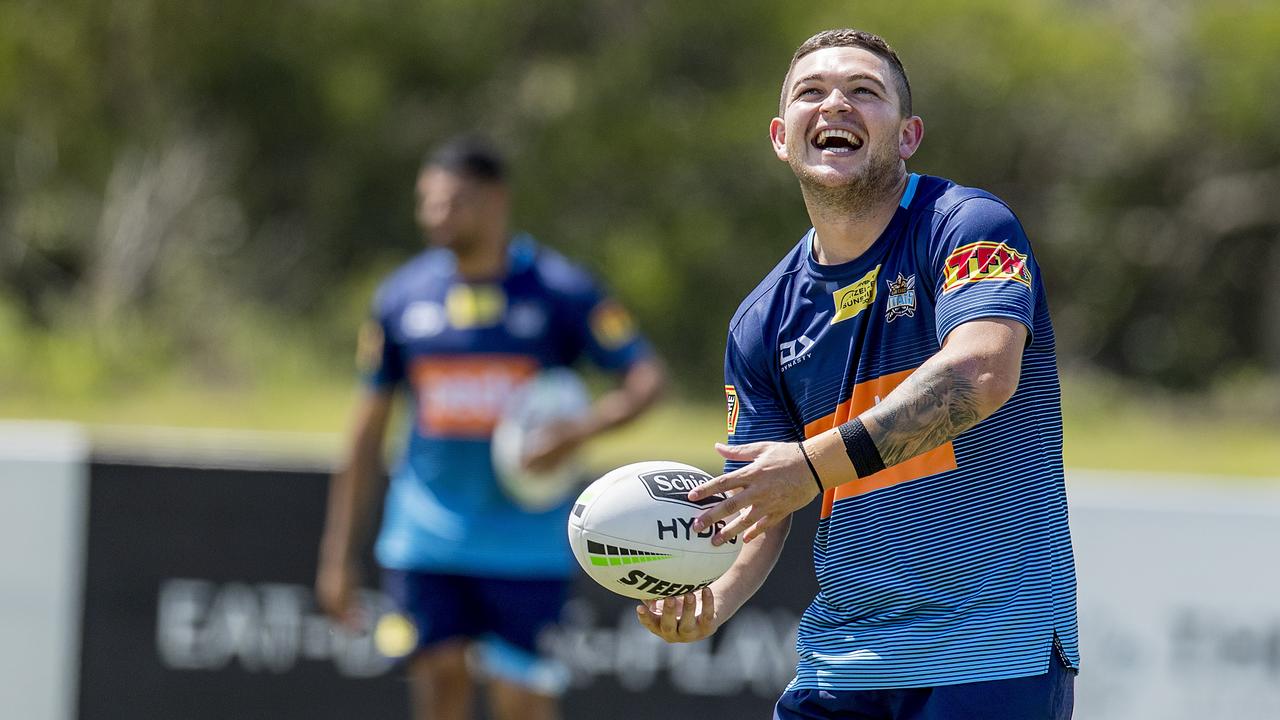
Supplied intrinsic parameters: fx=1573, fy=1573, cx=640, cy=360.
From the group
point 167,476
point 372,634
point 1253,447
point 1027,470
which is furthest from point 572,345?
point 1253,447

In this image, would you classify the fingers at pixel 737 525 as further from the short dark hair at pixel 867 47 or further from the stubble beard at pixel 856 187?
the short dark hair at pixel 867 47

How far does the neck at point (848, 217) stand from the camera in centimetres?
333

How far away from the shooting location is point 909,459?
3.09 m

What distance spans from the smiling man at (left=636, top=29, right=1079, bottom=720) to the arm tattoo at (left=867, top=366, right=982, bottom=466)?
18 centimetres

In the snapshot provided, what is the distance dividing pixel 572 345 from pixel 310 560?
6.39 ft

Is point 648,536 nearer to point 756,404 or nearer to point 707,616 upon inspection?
point 707,616

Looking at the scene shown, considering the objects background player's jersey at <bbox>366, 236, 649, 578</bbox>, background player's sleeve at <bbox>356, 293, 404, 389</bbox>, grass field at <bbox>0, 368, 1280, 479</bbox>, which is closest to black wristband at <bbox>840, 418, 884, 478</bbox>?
background player's jersey at <bbox>366, 236, 649, 578</bbox>

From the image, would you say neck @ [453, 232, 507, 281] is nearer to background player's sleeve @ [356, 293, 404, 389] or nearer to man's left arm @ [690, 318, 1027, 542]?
background player's sleeve @ [356, 293, 404, 389]

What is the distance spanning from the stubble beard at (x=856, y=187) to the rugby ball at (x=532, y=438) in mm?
3446

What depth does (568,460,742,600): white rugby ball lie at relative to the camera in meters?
3.31

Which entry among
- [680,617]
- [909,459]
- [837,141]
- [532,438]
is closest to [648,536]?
[680,617]

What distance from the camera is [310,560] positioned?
25.8 ft

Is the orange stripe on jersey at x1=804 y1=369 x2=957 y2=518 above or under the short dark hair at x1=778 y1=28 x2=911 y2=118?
under

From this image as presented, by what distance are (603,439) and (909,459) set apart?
26.7 ft
